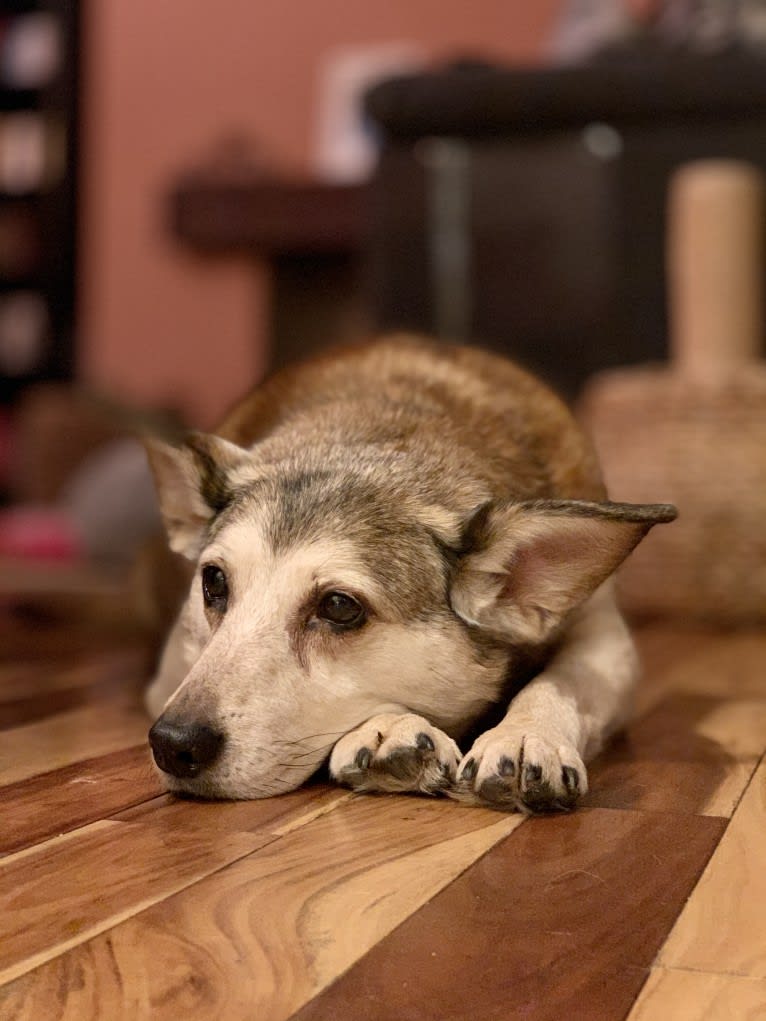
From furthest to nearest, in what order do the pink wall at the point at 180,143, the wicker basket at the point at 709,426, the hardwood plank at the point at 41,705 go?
the pink wall at the point at 180,143, the wicker basket at the point at 709,426, the hardwood plank at the point at 41,705

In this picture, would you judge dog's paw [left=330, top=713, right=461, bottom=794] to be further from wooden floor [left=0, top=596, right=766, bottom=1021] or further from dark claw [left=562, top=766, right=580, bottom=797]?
dark claw [left=562, top=766, right=580, bottom=797]

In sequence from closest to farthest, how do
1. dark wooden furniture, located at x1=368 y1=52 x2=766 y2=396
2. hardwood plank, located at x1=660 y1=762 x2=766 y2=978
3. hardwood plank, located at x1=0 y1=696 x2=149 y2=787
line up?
hardwood plank, located at x1=660 y1=762 x2=766 y2=978
hardwood plank, located at x1=0 y1=696 x2=149 y2=787
dark wooden furniture, located at x1=368 y1=52 x2=766 y2=396

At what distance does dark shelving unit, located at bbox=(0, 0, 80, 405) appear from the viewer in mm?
9188

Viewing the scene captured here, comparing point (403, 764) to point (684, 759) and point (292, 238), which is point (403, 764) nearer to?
point (684, 759)

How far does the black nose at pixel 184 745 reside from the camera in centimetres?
176

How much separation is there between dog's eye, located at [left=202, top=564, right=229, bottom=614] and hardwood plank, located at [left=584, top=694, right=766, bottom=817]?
2.07 feet

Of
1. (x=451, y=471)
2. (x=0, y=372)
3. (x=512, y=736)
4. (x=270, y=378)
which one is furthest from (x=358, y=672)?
(x=0, y=372)

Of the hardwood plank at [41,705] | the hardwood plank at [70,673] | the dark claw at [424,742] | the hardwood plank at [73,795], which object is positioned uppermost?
the dark claw at [424,742]

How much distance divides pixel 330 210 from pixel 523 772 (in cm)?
688

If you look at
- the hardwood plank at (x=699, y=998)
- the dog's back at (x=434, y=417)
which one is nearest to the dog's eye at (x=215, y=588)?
the dog's back at (x=434, y=417)

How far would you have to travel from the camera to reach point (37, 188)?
9367mm

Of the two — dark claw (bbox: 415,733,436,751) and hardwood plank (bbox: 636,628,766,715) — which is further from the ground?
dark claw (bbox: 415,733,436,751)

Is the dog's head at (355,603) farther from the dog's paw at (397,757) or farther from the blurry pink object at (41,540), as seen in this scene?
the blurry pink object at (41,540)

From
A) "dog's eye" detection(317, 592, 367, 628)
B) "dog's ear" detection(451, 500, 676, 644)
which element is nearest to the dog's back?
"dog's ear" detection(451, 500, 676, 644)
